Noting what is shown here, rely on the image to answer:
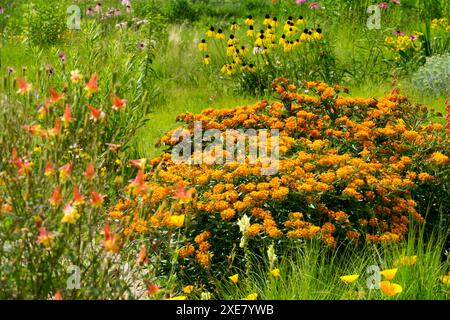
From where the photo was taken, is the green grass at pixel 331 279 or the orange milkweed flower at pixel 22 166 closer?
the orange milkweed flower at pixel 22 166

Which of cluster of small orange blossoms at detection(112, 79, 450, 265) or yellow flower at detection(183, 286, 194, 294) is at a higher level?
cluster of small orange blossoms at detection(112, 79, 450, 265)

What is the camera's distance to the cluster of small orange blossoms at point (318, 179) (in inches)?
170

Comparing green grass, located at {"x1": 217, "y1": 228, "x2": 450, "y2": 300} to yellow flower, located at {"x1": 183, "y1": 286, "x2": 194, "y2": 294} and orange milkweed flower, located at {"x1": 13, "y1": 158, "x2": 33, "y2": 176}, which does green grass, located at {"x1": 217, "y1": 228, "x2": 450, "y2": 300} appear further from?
orange milkweed flower, located at {"x1": 13, "y1": 158, "x2": 33, "y2": 176}

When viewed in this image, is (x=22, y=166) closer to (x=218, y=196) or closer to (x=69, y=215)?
(x=69, y=215)

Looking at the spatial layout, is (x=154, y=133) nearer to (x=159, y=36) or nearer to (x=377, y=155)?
(x=377, y=155)

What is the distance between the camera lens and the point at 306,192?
173 inches

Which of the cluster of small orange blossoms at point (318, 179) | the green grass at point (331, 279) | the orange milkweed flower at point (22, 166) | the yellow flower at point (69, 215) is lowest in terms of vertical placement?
the green grass at point (331, 279)

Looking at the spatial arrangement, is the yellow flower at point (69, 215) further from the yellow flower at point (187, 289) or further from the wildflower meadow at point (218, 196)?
the yellow flower at point (187, 289)

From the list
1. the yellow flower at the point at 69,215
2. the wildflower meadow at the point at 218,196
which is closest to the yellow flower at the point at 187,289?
the wildflower meadow at the point at 218,196

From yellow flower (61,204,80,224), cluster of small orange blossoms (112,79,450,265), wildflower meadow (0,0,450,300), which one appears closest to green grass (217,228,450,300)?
wildflower meadow (0,0,450,300)

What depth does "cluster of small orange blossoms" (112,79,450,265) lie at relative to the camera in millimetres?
4324

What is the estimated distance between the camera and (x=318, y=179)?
4676 millimetres

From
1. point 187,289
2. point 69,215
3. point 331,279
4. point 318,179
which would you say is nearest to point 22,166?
point 69,215
